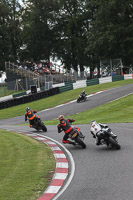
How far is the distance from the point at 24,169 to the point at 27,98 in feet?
89.0

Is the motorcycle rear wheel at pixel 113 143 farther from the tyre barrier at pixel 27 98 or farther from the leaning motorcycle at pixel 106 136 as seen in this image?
the tyre barrier at pixel 27 98

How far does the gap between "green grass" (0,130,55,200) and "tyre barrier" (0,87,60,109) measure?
67.1 ft

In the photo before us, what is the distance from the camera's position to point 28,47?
7406 cm

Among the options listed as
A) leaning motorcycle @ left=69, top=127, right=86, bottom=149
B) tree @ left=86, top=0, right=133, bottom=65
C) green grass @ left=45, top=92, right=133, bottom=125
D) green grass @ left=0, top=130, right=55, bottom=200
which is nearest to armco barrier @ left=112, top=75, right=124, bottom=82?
tree @ left=86, top=0, right=133, bottom=65

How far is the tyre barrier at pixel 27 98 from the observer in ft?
113

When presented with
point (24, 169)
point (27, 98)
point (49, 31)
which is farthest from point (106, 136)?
point (49, 31)

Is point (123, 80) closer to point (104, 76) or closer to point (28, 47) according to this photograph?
point (104, 76)

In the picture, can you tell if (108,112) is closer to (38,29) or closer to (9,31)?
(38,29)

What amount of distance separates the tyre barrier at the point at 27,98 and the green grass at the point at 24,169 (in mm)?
20459

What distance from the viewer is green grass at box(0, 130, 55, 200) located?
286 inches

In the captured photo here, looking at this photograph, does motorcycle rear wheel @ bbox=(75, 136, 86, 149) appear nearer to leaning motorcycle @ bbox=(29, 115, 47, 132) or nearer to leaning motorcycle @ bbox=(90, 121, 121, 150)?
leaning motorcycle @ bbox=(90, 121, 121, 150)

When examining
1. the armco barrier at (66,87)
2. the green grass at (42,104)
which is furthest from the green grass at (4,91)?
the armco barrier at (66,87)

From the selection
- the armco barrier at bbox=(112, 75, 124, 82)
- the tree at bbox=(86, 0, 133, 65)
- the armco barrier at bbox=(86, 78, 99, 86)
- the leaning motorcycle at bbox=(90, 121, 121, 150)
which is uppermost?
the tree at bbox=(86, 0, 133, 65)

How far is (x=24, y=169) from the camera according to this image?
9312 mm
